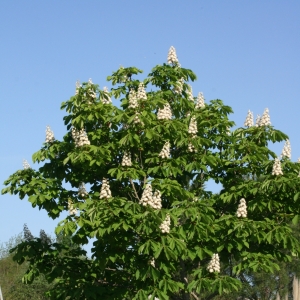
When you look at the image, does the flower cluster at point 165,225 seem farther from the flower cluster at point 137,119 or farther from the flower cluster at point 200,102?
the flower cluster at point 200,102

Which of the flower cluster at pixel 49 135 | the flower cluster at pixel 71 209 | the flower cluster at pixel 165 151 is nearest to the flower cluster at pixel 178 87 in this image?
the flower cluster at pixel 165 151

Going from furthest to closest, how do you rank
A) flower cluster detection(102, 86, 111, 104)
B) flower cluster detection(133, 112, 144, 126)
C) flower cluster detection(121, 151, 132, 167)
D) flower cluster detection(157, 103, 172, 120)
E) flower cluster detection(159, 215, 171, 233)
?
flower cluster detection(102, 86, 111, 104) → flower cluster detection(157, 103, 172, 120) → flower cluster detection(121, 151, 132, 167) → flower cluster detection(133, 112, 144, 126) → flower cluster detection(159, 215, 171, 233)

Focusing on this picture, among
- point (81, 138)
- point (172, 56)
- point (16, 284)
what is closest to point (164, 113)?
point (81, 138)

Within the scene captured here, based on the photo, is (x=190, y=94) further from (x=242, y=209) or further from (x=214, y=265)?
(x=214, y=265)

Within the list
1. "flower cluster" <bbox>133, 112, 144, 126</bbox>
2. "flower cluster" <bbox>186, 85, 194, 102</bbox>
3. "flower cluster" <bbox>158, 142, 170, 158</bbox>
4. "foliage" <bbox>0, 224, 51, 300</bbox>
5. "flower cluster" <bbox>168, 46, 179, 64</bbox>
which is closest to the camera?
"flower cluster" <bbox>133, 112, 144, 126</bbox>

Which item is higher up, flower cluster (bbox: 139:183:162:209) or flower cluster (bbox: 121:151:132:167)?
flower cluster (bbox: 121:151:132:167)

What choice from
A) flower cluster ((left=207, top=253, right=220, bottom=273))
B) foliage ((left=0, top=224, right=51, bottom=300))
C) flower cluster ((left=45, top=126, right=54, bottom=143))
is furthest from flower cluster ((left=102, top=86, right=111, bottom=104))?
foliage ((left=0, top=224, right=51, bottom=300))

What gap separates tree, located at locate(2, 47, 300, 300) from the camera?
497 inches

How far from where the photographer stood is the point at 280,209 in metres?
14.2

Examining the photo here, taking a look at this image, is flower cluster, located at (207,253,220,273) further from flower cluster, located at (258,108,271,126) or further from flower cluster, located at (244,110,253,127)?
flower cluster, located at (244,110,253,127)

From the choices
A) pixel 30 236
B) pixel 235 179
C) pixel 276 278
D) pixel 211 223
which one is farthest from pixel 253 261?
pixel 276 278

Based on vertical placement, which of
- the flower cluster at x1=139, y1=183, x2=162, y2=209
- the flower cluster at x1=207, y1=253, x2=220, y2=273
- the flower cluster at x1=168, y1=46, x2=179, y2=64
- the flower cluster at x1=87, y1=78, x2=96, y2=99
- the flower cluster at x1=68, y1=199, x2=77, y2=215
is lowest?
the flower cluster at x1=207, y1=253, x2=220, y2=273

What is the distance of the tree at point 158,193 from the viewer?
41.4 ft

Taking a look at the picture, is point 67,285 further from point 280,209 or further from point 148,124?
point 280,209
